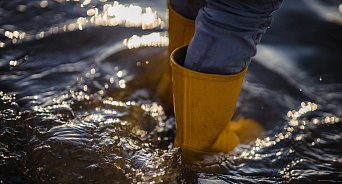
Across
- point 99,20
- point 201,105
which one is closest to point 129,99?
point 201,105

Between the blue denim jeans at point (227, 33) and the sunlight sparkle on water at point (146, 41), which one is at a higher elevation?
the blue denim jeans at point (227, 33)

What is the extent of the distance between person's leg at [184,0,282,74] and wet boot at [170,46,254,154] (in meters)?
0.03

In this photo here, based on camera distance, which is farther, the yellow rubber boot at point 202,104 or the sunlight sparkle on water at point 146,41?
the sunlight sparkle on water at point 146,41

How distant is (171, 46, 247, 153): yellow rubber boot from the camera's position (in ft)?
3.26

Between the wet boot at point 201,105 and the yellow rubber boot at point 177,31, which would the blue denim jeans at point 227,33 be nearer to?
the wet boot at point 201,105

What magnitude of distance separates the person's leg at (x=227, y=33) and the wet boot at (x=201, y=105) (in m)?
0.03

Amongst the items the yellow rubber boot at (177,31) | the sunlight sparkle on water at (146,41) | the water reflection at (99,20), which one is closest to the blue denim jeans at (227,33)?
the yellow rubber boot at (177,31)

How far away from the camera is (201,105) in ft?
3.43

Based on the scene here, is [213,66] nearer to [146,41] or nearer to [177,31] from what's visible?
[177,31]

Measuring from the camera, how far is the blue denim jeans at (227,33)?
0.91 m

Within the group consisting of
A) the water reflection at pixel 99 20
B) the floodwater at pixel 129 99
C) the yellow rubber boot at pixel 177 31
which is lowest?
the floodwater at pixel 129 99

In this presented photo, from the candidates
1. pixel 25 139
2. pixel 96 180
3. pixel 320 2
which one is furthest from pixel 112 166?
pixel 320 2

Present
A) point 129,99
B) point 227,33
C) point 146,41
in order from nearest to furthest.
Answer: point 227,33
point 129,99
point 146,41

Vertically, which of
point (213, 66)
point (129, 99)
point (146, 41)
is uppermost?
point (213, 66)
